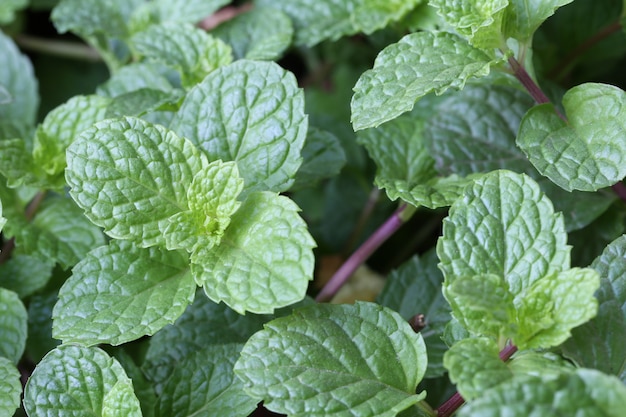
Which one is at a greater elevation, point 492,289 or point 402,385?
point 492,289

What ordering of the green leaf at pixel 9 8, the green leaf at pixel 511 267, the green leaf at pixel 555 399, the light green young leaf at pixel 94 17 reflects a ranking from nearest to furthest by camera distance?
the green leaf at pixel 555 399 → the green leaf at pixel 511 267 → the light green young leaf at pixel 94 17 → the green leaf at pixel 9 8

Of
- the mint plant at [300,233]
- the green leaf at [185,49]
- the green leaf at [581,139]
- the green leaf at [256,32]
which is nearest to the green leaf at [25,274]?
the mint plant at [300,233]

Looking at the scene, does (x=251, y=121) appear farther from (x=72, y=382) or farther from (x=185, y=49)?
(x=72, y=382)

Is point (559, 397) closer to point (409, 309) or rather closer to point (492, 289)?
point (492, 289)

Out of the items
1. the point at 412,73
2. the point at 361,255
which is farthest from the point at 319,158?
the point at 412,73

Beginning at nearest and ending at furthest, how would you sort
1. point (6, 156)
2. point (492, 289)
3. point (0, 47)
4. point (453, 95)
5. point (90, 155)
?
point (492, 289) < point (90, 155) < point (6, 156) < point (453, 95) < point (0, 47)

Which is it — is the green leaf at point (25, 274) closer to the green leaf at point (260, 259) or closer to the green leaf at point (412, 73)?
the green leaf at point (260, 259)

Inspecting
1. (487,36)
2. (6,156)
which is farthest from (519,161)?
(6,156)
